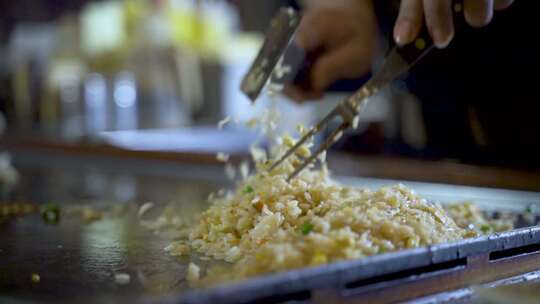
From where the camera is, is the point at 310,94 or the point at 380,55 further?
the point at 380,55

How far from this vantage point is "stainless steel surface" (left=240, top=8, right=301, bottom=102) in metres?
1.77

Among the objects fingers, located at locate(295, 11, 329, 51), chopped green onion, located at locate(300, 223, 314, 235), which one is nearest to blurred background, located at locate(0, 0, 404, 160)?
fingers, located at locate(295, 11, 329, 51)

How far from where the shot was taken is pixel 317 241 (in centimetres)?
113

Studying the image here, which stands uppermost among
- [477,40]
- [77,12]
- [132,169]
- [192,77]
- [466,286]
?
[77,12]

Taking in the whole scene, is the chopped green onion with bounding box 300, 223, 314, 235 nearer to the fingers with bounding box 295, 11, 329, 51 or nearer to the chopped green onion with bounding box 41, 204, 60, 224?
the chopped green onion with bounding box 41, 204, 60, 224

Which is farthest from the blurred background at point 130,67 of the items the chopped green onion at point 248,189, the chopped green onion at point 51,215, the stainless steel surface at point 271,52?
the chopped green onion at point 248,189

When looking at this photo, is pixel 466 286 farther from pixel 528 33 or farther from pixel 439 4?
pixel 528 33

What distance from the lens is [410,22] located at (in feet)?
4.88

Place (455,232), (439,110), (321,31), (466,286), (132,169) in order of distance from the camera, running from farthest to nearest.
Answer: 1. (132,169)
2. (439,110)
3. (321,31)
4. (455,232)
5. (466,286)

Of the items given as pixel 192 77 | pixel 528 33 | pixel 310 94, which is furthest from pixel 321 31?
pixel 192 77

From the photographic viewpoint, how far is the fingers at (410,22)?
1487 millimetres

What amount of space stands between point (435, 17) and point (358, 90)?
0.67 ft

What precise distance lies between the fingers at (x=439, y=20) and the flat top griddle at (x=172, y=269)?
399mm

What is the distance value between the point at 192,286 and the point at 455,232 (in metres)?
0.51
